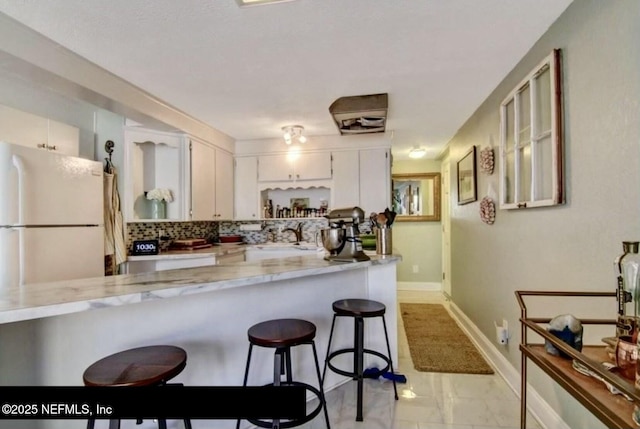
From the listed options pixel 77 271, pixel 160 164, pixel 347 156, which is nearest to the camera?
pixel 77 271

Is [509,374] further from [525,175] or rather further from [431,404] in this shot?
[525,175]

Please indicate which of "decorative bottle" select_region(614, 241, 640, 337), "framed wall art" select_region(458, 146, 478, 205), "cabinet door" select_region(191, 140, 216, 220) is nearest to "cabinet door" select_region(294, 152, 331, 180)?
"cabinet door" select_region(191, 140, 216, 220)

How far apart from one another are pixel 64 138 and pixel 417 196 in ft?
15.7

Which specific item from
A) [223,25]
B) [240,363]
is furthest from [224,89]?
[240,363]

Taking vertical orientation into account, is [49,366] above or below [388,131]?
below

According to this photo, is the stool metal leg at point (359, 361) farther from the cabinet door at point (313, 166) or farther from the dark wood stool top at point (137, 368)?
the cabinet door at point (313, 166)

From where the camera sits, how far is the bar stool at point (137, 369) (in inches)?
40.2

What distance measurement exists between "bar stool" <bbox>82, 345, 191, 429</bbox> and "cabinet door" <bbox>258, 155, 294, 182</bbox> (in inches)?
121

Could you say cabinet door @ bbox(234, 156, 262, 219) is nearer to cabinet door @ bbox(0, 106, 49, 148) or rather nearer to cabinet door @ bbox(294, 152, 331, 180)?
cabinet door @ bbox(294, 152, 331, 180)

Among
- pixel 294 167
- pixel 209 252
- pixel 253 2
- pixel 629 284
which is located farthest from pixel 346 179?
pixel 629 284

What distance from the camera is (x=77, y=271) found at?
2369 millimetres

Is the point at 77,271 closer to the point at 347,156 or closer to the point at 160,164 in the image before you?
the point at 160,164

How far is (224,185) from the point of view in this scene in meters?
4.05

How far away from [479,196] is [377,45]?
1.80 meters
